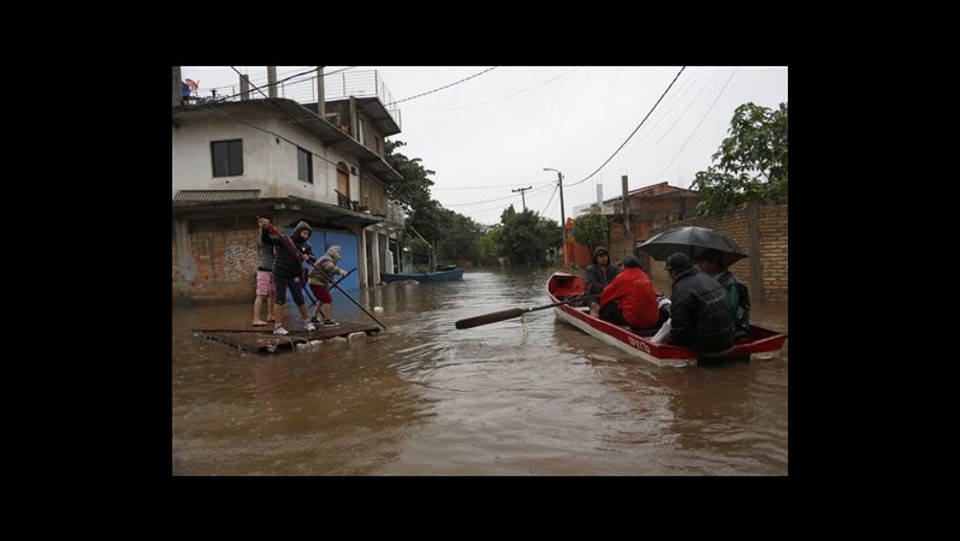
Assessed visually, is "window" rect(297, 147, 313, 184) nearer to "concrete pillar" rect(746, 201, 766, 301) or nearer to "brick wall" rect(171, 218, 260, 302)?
"brick wall" rect(171, 218, 260, 302)

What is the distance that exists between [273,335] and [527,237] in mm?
37655

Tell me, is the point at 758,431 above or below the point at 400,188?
below

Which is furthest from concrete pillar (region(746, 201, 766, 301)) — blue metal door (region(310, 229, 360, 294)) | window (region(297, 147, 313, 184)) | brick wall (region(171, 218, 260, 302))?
brick wall (region(171, 218, 260, 302))

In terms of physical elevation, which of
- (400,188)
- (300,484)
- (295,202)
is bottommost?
(300,484)

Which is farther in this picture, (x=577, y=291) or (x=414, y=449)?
(x=577, y=291)

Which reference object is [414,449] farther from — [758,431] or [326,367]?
[326,367]

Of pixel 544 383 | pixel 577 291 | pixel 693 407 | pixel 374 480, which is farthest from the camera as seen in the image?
pixel 577 291

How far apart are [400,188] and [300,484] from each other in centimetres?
3055

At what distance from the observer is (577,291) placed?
11.4 meters

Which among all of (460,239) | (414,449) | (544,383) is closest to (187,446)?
(414,449)

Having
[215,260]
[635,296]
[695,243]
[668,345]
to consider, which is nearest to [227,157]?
[215,260]

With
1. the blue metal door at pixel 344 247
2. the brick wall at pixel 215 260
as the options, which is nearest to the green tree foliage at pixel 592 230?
the blue metal door at pixel 344 247

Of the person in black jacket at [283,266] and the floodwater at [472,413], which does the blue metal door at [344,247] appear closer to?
the person in black jacket at [283,266]

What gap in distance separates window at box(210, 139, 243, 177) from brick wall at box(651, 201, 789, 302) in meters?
14.4
